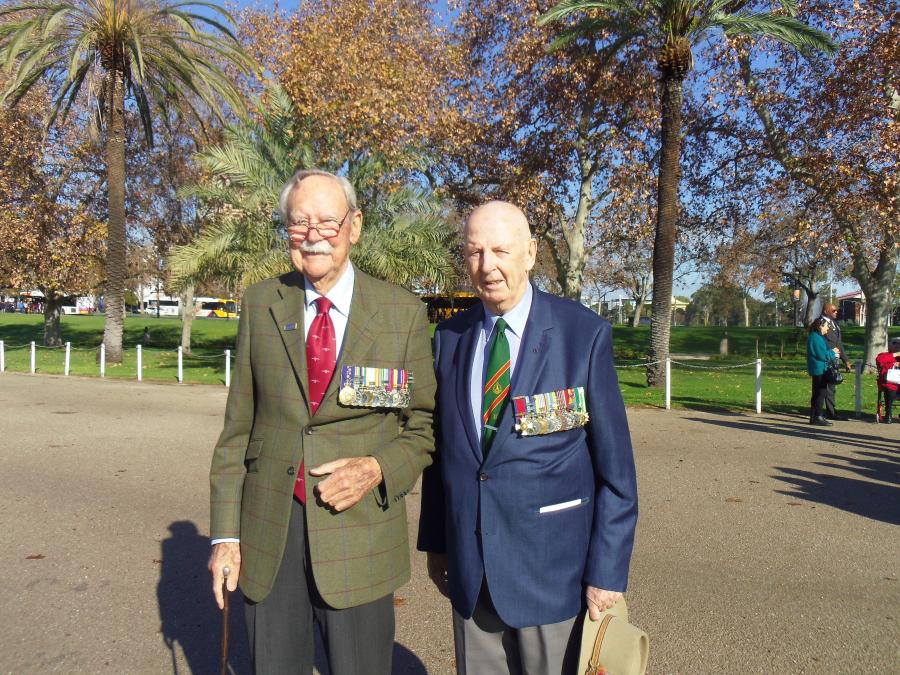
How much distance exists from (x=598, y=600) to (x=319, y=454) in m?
0.95

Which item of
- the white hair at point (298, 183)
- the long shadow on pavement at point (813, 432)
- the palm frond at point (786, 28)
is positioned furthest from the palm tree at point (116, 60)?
the white hair at point (298, 183)

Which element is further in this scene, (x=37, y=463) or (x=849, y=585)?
(x=37, y=463)

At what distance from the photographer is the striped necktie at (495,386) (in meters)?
2.33

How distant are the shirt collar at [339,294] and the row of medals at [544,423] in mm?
671

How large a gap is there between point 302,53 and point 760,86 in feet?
41.4

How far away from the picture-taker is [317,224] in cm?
238

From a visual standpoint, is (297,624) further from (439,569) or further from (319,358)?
(319,358)

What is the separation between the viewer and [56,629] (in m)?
4.02

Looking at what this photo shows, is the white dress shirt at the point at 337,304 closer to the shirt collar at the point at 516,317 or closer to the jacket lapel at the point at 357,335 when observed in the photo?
the jacket lapel at the point at 357,335

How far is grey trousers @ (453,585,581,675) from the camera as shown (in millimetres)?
2301

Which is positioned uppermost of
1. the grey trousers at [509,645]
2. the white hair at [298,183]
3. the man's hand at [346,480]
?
the white hair at [298,183]

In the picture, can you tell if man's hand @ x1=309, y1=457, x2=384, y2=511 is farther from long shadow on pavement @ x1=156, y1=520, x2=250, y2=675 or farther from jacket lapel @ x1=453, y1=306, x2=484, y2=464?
long shadow on pavement @ x1=156, y1=520, x2=250, y2=675

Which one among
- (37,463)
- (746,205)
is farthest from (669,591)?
(746,205)

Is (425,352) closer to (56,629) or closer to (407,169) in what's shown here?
(56,629)
